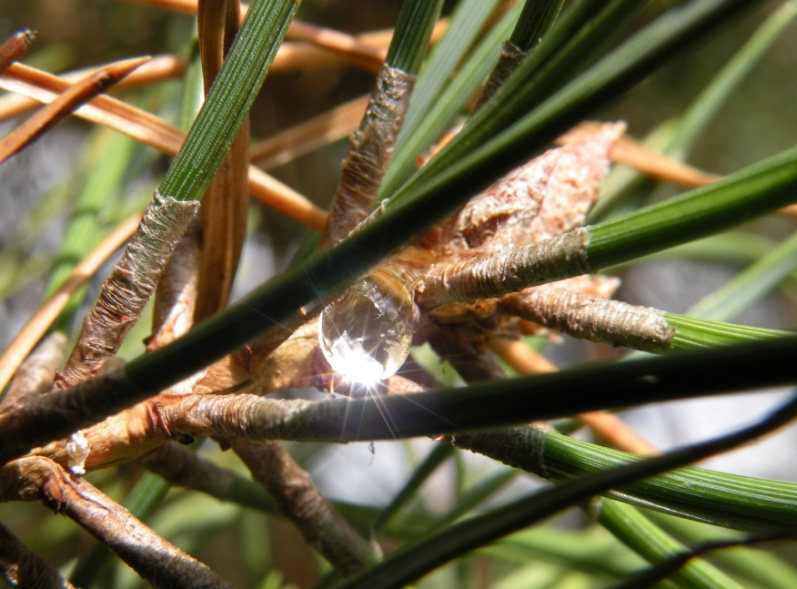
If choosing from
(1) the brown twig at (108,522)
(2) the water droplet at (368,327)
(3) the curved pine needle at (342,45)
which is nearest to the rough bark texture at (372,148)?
(2) the water droplet at (368,327)

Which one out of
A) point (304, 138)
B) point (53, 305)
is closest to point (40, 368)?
point (53, 305)

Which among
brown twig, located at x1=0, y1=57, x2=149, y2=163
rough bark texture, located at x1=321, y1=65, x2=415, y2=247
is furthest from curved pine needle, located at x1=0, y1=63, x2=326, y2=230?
rough bark texture, located at x1=321, y1=65, x2=415, y2=247

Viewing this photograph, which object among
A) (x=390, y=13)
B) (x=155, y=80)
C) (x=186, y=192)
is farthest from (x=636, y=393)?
(x=390, y=13)

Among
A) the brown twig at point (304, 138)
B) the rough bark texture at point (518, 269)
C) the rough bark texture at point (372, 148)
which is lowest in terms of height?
the rough bark texture at point (518, 269)

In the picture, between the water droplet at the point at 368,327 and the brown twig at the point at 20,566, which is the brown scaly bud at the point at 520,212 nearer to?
the water droplet at the point at 368,327

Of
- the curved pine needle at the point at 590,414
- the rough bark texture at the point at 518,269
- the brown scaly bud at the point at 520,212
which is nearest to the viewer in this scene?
the rough bark texture at the point at 518,269

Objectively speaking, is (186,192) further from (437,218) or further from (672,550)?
(672,550)
